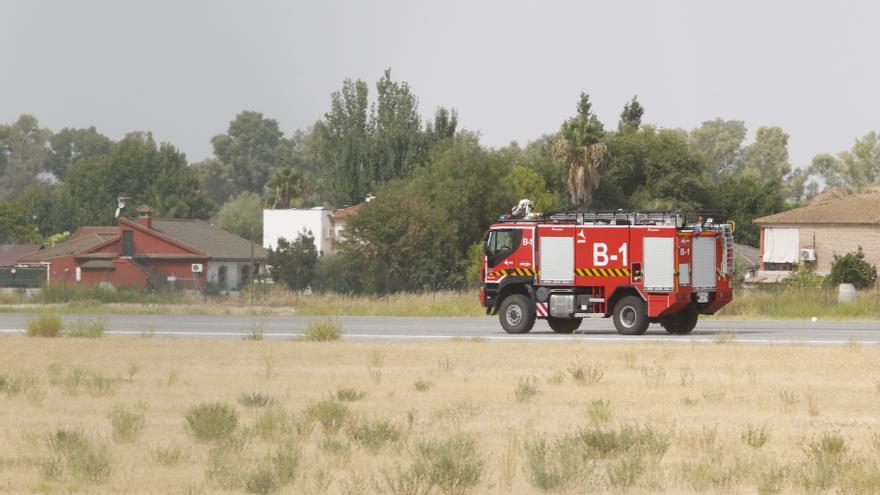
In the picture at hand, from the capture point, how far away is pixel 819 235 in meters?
85.9

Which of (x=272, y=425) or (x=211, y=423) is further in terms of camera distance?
(x=272, y=425)

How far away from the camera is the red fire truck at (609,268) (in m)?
37.9

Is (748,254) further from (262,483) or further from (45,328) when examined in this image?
(262,483)

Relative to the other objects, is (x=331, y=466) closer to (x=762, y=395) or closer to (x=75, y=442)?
(x=75, y=442)

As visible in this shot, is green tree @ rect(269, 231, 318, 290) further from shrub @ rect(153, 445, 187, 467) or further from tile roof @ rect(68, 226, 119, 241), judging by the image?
shrub @ rect(153, 445, 187, 467)

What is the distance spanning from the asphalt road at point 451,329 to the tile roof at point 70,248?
48732 millimetres

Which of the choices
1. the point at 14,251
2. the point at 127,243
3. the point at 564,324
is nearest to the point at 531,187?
the point at 127,243

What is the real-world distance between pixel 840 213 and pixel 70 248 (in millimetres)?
50586

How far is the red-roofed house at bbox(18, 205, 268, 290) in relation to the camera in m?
97.2

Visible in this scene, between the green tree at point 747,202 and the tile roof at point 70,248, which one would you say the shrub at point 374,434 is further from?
the green tree at point 747,202

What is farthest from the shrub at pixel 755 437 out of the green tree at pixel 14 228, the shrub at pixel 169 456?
the green tree at pixel 14 228

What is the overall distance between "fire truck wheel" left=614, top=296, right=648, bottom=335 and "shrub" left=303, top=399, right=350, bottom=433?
64.5 feet

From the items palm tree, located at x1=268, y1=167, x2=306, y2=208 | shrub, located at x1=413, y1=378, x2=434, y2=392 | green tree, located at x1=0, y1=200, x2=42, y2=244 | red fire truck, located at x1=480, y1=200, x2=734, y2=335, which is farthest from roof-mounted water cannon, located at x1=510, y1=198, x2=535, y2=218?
palm tree, located at x1=268, y1=167, x2=306, y2=208

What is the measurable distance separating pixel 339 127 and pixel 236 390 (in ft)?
334
